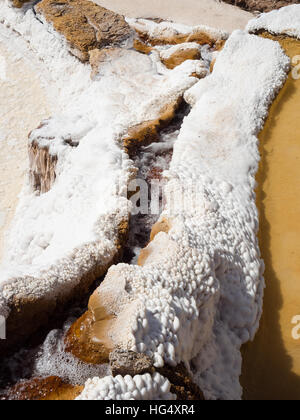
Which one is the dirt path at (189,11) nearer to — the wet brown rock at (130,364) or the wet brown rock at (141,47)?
the wet brown rock at (141,47)

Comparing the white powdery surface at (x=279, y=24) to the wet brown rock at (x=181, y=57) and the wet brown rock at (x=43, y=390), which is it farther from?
the wet brown rock at (x=43, y=390)

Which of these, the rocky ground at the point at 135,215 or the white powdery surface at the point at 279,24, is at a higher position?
the white powdery surface at the point at 279,24

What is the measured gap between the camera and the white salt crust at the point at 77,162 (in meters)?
2.65

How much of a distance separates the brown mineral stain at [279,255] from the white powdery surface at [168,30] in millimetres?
1143

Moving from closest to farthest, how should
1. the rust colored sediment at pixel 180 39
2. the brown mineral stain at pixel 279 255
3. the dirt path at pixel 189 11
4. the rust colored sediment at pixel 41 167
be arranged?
the brown mineral stain at pixel 279 255
the rust colored sediment at pixel 41 167
the rust colored sediment at pixel 180 39
the dirt path at pixel 189 11

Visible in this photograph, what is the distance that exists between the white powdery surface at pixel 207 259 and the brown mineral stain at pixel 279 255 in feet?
0.29

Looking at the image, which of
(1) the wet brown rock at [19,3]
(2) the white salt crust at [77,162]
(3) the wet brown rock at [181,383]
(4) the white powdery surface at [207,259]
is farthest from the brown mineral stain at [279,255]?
(1) the wet brown rock at [19,3]

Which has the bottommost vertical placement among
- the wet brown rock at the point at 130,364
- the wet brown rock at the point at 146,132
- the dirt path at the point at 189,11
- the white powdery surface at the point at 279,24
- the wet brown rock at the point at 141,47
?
the wet brown rock at the point at 146,132

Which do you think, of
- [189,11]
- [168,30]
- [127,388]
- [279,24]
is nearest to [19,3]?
[168,30]

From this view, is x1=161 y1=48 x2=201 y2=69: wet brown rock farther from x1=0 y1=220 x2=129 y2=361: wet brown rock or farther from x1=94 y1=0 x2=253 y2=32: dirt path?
x1=0 y1=220 x2=129 y2=361: wet brown rock

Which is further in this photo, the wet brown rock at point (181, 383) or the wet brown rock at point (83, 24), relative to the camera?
the wet brown rock at point (83, 24)

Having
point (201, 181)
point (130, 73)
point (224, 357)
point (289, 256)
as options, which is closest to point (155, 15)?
point (130, 73)

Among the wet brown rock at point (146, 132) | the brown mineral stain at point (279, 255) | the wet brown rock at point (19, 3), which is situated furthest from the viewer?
the wet brown rock at point (19, 3)

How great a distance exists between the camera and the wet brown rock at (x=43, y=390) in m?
2.09
